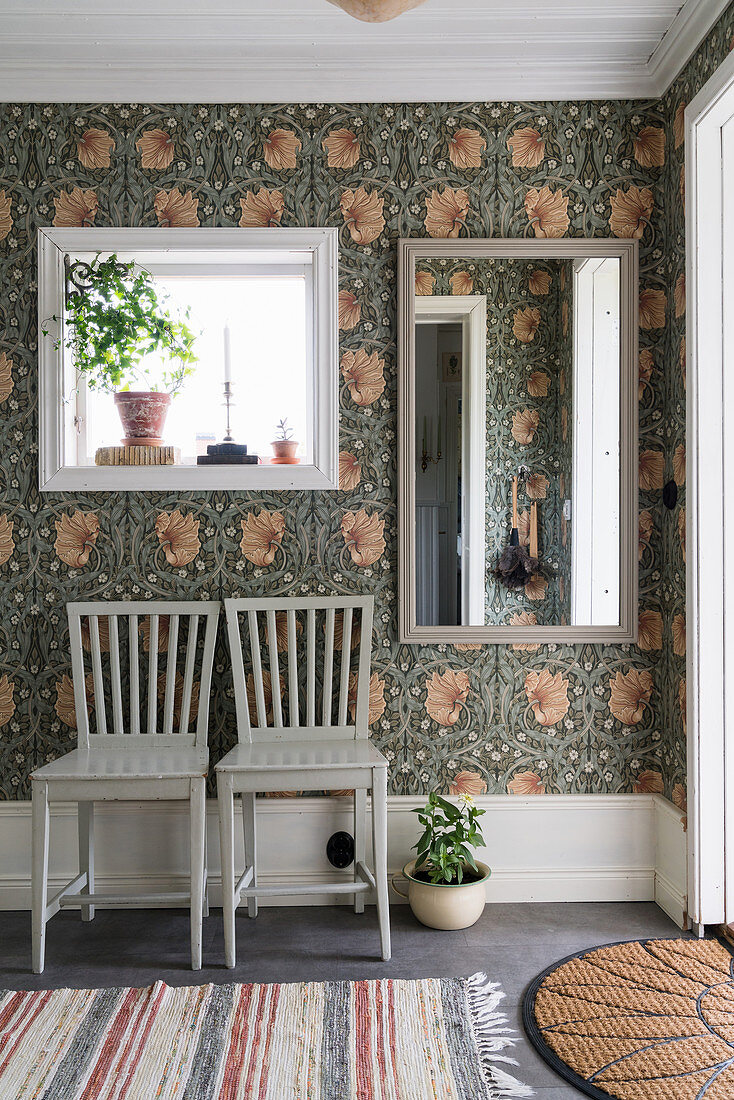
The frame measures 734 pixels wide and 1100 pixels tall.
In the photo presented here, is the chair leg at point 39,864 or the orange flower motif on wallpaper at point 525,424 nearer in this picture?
the chair leg at point 39,864

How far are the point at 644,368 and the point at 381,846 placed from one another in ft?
5.52

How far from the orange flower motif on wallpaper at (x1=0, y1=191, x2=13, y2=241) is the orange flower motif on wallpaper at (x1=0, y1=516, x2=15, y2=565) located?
0.89 m

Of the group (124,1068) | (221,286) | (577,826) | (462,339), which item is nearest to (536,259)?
(462,339)

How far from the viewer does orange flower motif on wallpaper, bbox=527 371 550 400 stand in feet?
8.95

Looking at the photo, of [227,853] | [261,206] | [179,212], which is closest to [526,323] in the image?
[261,206]

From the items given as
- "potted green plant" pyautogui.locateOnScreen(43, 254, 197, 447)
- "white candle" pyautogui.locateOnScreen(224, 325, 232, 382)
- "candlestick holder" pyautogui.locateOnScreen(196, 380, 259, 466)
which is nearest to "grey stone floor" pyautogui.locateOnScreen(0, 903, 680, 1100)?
"candlestick holder" pyautogui.locateOnScreen(196, 380, 259, 466)

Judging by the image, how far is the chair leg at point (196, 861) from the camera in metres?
2.27

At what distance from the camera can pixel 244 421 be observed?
9.87 feet

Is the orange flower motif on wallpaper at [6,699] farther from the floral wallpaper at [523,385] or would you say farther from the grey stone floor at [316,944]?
the floral wallpaper at [523,385]

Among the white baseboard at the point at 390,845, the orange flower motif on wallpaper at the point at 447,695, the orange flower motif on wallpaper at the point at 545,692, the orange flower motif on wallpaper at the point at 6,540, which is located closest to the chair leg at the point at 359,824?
the white baseboard at the point at 390,845

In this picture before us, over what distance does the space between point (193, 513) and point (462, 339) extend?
101 centimetres

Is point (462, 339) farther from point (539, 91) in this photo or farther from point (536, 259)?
point (539, 91)

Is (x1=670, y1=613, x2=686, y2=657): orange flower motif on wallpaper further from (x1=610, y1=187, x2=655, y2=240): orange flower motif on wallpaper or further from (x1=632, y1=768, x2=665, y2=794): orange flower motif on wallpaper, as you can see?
(x1=610, y1=187, x2=655, y2=240): orange flower motif on wallpaper

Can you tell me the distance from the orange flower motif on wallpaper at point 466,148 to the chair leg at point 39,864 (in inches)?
87.7
